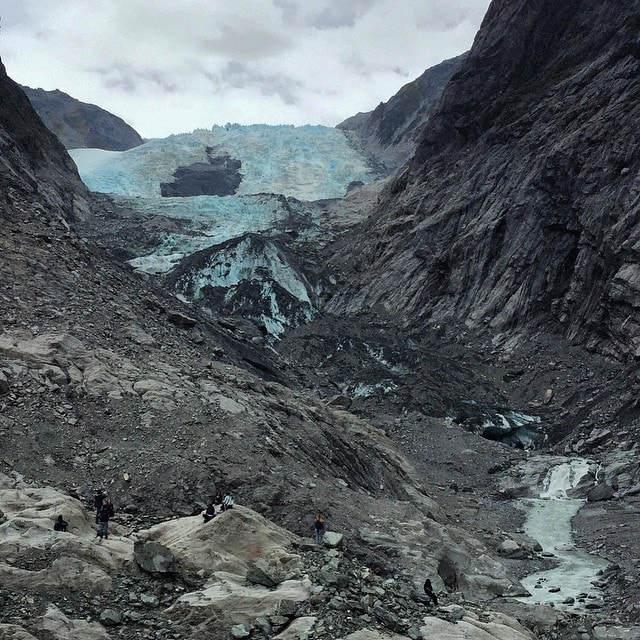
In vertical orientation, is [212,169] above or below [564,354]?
above

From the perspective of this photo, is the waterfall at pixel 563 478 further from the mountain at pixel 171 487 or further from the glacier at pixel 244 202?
the glacier at pixel 244 202

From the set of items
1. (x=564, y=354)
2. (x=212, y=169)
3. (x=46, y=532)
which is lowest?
(x=46, y=532)

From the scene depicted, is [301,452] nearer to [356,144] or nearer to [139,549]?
[139,549]

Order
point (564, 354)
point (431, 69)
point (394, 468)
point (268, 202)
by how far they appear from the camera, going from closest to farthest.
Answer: point (394, 468) → point (564, 354) → point (268, 202) → point (431, 69)

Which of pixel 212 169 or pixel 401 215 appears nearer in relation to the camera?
pixel 401 215

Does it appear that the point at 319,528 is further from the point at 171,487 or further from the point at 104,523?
the point at 104,523

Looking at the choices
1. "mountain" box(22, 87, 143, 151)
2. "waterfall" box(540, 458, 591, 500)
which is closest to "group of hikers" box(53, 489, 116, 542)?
"waterfall" box(540, 458, 591, 500)

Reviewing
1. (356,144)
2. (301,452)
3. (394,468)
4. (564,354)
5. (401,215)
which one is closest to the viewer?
(301,452)

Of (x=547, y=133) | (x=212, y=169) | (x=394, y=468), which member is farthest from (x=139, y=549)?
(x=212, y=169)
